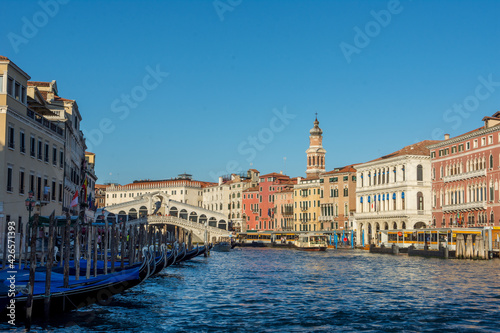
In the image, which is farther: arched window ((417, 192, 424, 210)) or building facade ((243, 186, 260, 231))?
building facade ((243, 186, 260, 231))

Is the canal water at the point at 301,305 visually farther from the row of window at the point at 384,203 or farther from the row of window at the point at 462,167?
the row of window at the point at 384,203

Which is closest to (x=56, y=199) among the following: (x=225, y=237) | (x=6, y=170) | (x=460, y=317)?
(x=6, y=170)

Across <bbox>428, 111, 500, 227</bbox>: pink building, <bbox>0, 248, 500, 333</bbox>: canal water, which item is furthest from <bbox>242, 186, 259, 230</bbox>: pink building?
<bbox>0, 248, 500, 333</bbox>: canal water

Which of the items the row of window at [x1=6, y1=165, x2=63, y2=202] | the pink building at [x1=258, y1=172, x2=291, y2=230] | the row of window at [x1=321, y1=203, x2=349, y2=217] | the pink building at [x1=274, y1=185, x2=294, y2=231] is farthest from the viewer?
the pink building at [x1=258, y1=172, x2=291, y2=230]

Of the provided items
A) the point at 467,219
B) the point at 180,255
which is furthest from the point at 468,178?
the point at 180,255

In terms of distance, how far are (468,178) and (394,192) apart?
1225 cm

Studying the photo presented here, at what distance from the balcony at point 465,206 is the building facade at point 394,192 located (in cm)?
536

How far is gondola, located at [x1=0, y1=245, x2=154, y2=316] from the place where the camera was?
13.5m

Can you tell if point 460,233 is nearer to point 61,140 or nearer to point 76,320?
point 61,140

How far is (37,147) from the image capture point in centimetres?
2794

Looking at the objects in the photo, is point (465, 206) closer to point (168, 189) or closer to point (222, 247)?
point (222, 247)

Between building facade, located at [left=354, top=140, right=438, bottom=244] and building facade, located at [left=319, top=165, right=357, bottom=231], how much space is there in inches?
137

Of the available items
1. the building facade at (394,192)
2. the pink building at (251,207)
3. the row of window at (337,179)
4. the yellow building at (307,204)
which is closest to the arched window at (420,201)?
the building facade at (394,192)

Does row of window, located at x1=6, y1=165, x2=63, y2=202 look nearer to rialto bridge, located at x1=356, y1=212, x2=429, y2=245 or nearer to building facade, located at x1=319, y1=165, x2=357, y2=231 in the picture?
rialto bridge, located at x1=356, y1=212, x2=429, y2=245
